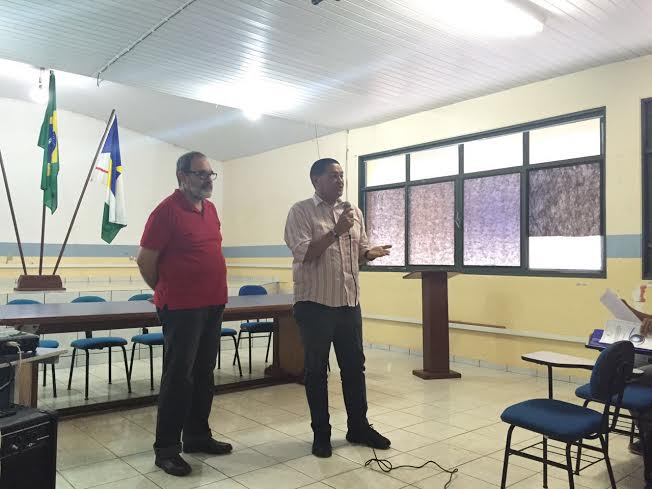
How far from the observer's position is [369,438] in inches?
119

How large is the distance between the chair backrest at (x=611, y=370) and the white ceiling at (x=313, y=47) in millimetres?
2655

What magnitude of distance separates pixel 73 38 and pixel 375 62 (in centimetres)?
262

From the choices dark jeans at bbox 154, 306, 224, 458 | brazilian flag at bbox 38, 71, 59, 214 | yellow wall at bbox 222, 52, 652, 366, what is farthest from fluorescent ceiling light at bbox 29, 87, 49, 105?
dark jeans at bbox 154, 306, 224, 458

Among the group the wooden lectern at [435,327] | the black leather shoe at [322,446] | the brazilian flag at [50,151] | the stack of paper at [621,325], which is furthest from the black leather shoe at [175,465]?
the brazilian flag at [50,151]

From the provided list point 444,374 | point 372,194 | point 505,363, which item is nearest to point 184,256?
point 444,374

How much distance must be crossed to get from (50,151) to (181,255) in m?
3.34

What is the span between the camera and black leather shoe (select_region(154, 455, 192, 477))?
260cm

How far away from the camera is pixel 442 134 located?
6090mm

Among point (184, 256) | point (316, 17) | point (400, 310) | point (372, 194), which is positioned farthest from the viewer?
point (372, 194)

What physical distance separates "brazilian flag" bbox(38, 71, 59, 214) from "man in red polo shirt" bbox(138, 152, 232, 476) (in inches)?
120

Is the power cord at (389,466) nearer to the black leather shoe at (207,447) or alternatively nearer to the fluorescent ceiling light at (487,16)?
the black leather shoe at (207,447)

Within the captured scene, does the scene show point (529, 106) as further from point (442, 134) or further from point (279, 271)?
point (279, 271)

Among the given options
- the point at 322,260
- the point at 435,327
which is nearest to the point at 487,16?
the point at 322,260

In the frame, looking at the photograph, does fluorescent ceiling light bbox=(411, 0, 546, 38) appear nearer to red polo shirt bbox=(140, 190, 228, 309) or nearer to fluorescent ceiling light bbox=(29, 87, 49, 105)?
red polo shirt bbox=(140, 190, 228, 309)
